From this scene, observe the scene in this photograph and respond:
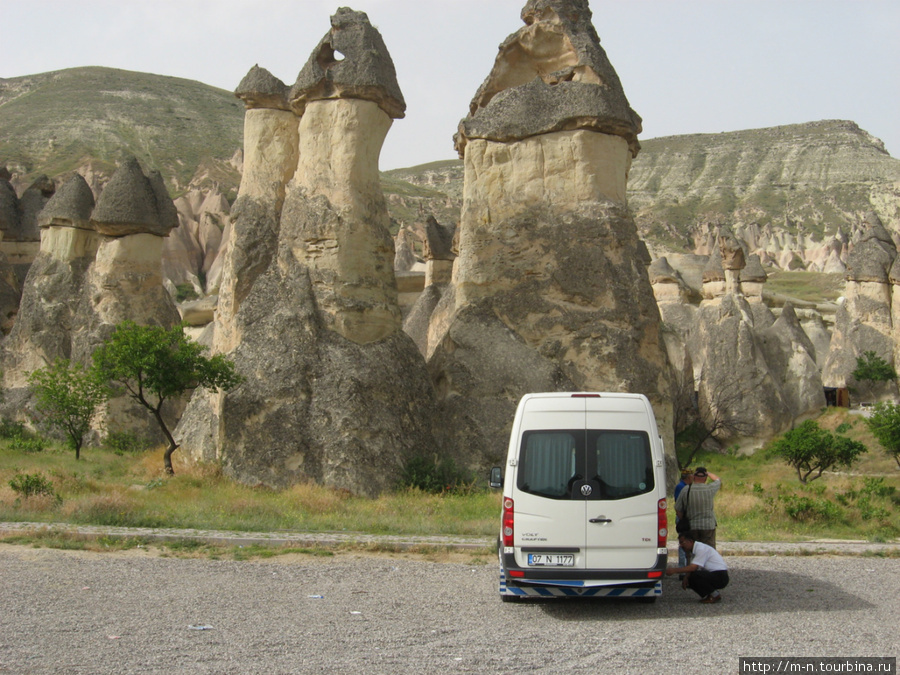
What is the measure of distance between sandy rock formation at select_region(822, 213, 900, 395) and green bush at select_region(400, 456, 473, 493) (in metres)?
19.4

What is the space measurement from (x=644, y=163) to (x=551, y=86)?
3893 inches

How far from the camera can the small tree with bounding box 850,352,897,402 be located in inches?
1128

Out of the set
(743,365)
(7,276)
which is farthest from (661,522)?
(7,276)

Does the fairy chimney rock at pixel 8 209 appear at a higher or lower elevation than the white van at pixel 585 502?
higher

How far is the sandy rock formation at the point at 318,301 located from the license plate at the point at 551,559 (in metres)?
6.84

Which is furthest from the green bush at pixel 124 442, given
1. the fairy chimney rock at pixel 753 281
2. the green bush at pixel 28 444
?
the fairy chimney rock at pixel 753 281

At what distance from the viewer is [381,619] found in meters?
6.95

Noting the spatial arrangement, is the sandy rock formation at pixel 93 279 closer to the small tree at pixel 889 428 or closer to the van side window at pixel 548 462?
the van side window at pixel 548 462

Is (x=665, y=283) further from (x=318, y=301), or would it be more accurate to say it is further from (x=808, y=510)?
(x=808, y=510)

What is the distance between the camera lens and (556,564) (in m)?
7.24

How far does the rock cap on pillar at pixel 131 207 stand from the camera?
21047 mm

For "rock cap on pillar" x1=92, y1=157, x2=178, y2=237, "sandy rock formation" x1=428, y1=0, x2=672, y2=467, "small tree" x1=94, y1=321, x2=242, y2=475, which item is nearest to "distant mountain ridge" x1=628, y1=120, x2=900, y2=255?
"rock cap on pillar" x1=92, y1=157, x2=178, y2=237

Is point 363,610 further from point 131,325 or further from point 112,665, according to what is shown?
point 131,325

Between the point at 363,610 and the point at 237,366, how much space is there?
8330mm
